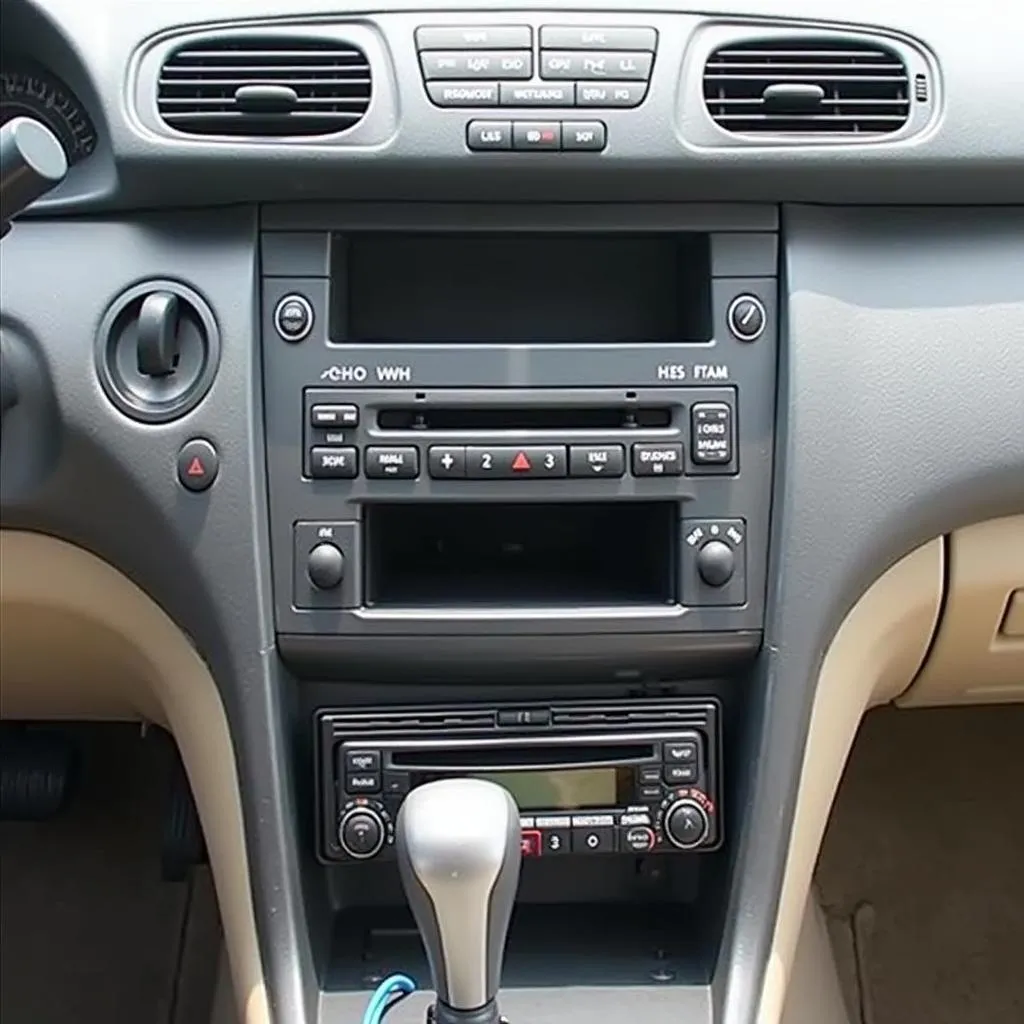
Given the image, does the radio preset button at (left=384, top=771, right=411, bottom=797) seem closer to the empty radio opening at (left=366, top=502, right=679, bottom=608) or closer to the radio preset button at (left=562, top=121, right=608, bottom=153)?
the empty radio opening at (left=366, top=502, right=679, bottom=608)

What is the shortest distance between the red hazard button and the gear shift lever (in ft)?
0.87

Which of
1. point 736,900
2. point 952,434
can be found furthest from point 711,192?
point 736,900

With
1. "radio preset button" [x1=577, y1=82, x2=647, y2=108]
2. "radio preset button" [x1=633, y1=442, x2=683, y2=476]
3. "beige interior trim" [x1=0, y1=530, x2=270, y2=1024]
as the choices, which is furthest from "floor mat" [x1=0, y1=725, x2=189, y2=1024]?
"radio preset button" [x1=577, y1=82, x2=647, y2=108]

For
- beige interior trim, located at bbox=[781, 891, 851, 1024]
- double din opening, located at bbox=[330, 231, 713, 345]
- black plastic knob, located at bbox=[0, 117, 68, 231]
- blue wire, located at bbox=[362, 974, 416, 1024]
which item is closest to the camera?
black plastic knob, located at bbox=[0, 117, 68, 231]

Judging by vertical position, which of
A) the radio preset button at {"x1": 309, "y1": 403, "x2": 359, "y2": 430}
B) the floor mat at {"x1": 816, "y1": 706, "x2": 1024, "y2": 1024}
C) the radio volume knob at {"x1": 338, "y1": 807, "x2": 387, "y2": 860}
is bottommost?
the floor mat at {"x1": 816, "y1": 706, "x2": 1024, "y2": 1024}

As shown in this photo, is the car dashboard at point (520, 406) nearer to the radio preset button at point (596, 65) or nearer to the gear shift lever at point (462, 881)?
the radio preset button at point (596, 65)

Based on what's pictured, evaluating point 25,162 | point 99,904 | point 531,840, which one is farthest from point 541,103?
point 99,904

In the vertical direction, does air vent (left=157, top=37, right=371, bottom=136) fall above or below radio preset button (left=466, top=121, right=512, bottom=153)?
above

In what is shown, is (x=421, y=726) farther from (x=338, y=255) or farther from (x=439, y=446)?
(x=338, y=255)

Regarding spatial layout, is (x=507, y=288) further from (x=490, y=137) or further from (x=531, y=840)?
(x=531, y=840)

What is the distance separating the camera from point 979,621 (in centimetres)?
114

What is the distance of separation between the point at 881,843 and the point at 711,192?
889 millimetres

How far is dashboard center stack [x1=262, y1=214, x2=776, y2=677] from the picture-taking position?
0.99 meters

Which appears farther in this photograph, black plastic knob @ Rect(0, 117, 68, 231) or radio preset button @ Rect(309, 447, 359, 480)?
radio preset button @ Rect(309, 447, 359, 480)
